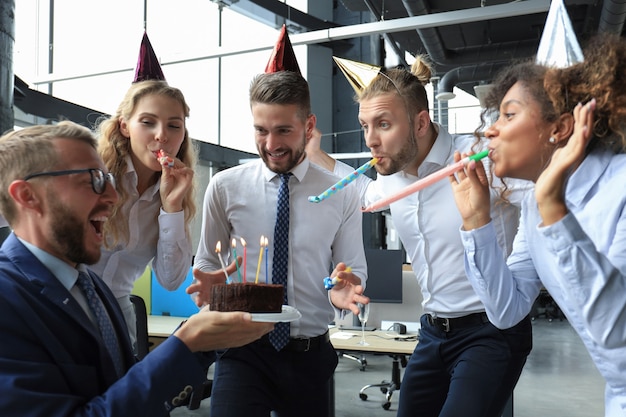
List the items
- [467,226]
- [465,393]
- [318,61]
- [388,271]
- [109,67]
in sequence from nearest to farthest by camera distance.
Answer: [467,226] → [465,393] → [388,271] → [109,67] → [318,61]

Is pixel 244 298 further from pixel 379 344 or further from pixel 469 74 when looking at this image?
pixel 469 74

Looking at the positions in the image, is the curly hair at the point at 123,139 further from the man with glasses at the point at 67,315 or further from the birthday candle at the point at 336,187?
the man with glasses at the point at 67,315

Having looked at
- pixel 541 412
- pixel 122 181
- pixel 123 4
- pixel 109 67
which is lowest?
pixel 541 412

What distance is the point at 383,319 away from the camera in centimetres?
513

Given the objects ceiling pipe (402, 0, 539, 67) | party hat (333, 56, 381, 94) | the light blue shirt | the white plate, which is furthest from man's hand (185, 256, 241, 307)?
ceiling pipe (402, 0, 539, 67)

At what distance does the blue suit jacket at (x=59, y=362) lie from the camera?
120 cm

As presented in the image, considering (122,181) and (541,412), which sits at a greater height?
(122,181)

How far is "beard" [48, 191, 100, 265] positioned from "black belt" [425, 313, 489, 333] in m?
1.43

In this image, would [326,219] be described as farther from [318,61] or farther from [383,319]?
[318,61]

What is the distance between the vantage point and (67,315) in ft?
4.41

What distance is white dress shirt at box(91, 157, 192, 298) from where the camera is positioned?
2266 mm

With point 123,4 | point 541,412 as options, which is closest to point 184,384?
point 541,412

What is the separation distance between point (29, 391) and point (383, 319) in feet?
13.6

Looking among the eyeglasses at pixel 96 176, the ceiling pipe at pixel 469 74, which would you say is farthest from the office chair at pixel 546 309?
the eyeglasses at pixel 96 176
